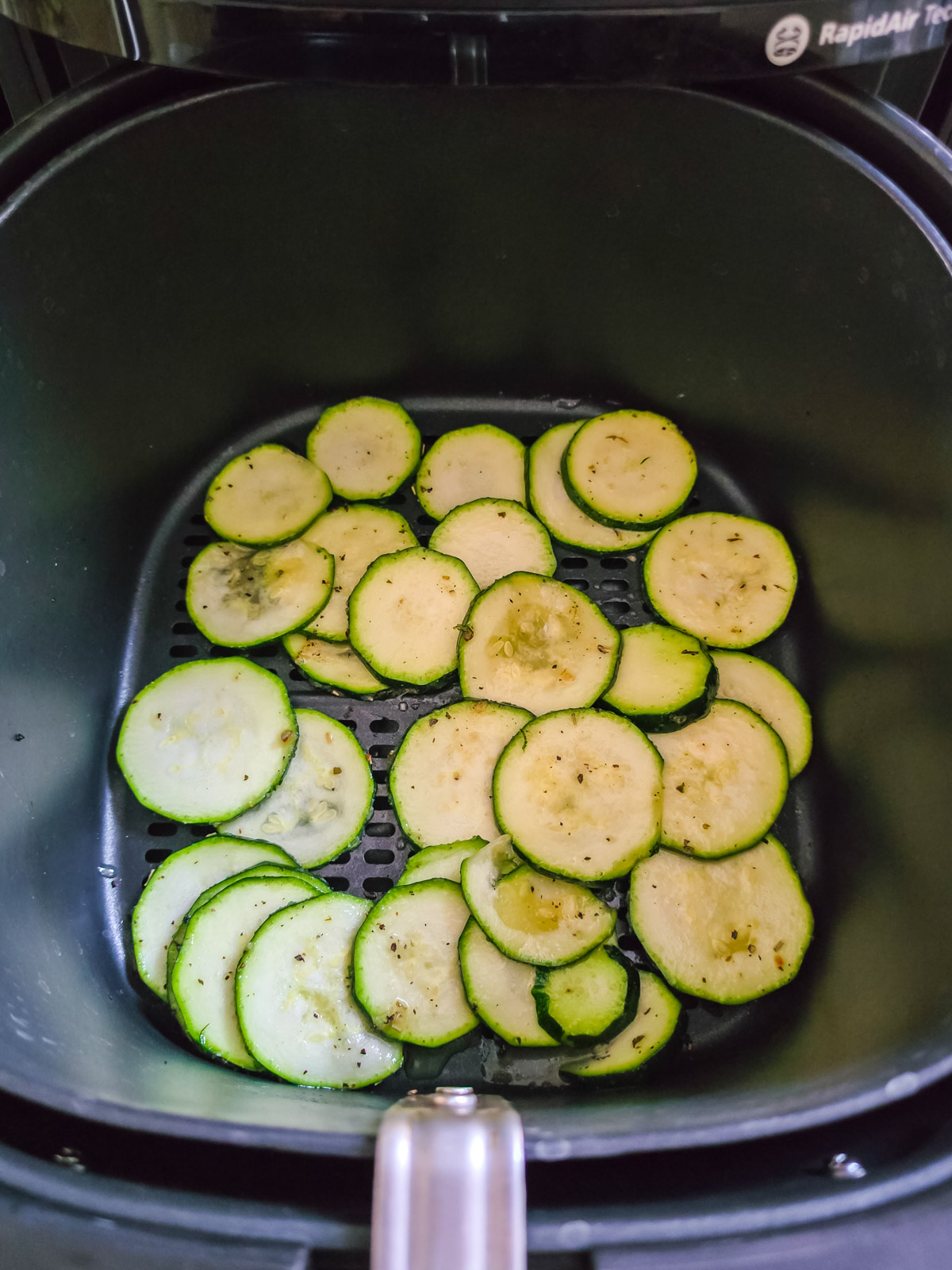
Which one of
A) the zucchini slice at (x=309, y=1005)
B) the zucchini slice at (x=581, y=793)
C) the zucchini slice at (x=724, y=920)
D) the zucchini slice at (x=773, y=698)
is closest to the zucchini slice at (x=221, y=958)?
the zucchini slice at (x=309, y=1005)

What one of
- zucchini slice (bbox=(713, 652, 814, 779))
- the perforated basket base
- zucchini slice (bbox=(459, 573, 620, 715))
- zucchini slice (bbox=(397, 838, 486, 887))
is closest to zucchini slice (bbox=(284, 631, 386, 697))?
the perforated basket base

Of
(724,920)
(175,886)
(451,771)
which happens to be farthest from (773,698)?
(175,886)

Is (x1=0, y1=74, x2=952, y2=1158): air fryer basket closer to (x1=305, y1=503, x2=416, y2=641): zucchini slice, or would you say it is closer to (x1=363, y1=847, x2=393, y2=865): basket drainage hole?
(x1=363, y1=847, x2=393, y2=865): basket drainage hole

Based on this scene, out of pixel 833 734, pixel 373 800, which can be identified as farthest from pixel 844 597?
pixel 373 800

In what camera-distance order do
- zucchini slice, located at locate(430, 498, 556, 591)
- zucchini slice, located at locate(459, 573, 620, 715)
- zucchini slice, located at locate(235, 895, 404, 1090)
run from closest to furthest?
zucchini slice, located at locate(235, 895, 404, 1090) < zucchini slice, located at locate(459, 573, 620, 715) < zucchini slice, located at locate(430, 498, 556, 591)

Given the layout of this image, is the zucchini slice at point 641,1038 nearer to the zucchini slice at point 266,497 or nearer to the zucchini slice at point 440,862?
the zucchini slice at point 440,862

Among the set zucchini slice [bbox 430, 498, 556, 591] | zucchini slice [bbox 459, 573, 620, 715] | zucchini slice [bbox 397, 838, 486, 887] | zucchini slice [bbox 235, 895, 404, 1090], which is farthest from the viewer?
zucchini slice [bbox 430, 498, 556, 591]

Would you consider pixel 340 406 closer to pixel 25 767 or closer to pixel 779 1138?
pixel 25 767

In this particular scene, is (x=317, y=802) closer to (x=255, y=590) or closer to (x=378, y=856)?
(x=378, y=856)
